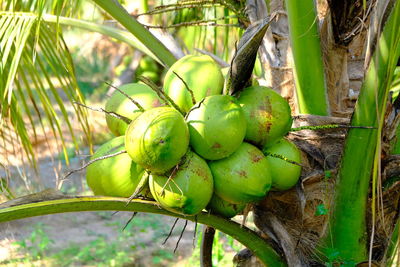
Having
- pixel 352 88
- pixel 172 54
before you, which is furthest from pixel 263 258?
pixel 172 54

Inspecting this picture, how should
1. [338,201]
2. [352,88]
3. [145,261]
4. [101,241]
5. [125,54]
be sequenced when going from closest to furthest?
1. [338,201]
2. [352,88]
3. [145,261]
4. [101,241]
5. [125,54]

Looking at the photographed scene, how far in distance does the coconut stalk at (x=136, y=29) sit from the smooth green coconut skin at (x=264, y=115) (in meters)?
0.49

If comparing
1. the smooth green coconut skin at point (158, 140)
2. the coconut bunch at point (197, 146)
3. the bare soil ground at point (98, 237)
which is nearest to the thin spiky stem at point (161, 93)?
the coconut bunch at point (197, 146)

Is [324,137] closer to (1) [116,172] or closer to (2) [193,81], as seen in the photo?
(2) [193,81]

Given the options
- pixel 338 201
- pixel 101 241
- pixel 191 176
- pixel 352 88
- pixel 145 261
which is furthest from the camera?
pixel 101 241

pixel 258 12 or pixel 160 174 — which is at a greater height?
pixel 258 12

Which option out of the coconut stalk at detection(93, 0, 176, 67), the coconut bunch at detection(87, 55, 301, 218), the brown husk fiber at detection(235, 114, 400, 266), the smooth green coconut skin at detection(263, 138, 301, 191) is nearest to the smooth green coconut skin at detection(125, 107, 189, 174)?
the coconut bunch at detection(87, 55, 301, 218)

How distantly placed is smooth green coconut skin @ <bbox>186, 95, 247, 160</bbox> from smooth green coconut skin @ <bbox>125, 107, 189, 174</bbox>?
42 mm

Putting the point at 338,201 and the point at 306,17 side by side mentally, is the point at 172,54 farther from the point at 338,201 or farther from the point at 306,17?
the point at 338,201

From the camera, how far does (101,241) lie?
458 cm

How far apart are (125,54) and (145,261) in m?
4.93

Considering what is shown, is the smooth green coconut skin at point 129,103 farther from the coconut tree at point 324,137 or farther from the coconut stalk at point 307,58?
the coconut stalk at point 307,58

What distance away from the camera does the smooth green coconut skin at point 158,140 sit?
1.18 meters

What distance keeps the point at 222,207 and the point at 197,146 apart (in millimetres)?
213
